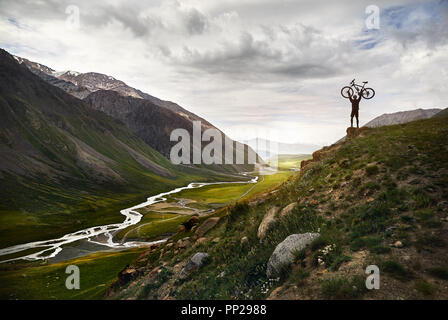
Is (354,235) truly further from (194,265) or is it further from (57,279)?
(57,279)

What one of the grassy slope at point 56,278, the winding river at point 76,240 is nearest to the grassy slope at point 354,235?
the grassy slope at point 56,278

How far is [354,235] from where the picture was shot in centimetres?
1076

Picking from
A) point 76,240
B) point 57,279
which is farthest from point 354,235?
point 76,240

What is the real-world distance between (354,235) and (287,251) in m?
3.06

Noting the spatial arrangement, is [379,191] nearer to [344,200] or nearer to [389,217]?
[344,200]

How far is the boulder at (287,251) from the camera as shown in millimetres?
10477

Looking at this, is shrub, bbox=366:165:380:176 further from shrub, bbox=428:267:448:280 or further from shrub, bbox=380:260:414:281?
shrub, bbox=428:267:448:280

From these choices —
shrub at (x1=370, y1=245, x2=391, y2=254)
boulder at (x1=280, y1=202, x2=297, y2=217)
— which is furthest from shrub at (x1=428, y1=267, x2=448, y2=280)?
boulder at (x1=280, y1=202, x2=297, y2=217)

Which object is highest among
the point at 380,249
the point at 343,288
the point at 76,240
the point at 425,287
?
the point at 380,249

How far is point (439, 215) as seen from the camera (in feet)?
34.1

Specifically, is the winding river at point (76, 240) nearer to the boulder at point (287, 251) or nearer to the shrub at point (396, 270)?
the boulder at point (287, 251)

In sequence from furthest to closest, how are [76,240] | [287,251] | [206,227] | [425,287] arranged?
[76,240] < [206,227] < [287,251] < [425,287]

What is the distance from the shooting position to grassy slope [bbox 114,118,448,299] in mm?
8195
